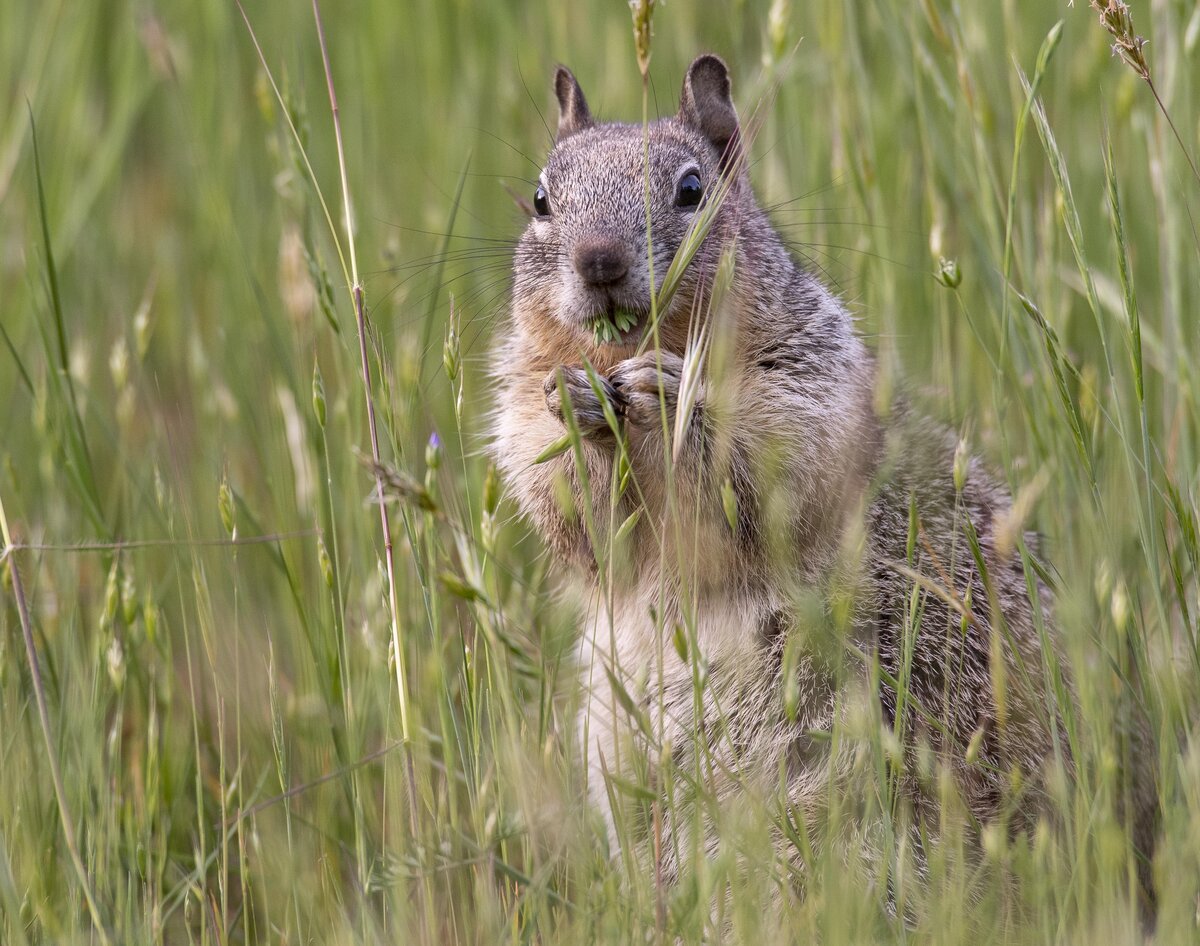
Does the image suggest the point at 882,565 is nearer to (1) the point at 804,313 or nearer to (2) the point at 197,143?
(1) the point at 804,313

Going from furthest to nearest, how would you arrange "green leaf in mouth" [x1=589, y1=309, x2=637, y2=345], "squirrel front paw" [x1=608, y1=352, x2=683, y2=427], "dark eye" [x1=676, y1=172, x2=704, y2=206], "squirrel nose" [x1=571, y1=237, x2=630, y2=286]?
"dark eye" [x1=676, y1=172, x2=704, y2=206] → "green leaf in mouth" [x1=589, y1=309, x2=637, y2=345] → "squirrel nose" [x1=571, y1=237, x2=630, y2=286] → "squirrel front paw" [x1=608, y1=352, x2=683, y2=427]

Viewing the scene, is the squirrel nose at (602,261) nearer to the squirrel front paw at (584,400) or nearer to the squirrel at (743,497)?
the squirrel at (743,497)

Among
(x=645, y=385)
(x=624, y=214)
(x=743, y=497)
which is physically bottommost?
(x=743, y=497)

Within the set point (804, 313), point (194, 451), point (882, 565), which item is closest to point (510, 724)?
point (882, 565)

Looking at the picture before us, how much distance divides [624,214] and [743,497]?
0.87 meters

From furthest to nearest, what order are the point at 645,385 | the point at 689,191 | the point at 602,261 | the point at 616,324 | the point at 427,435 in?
the point at 427,435, the point at 689,191, the point at 616,324, the point at 602,261, the point at 645,385

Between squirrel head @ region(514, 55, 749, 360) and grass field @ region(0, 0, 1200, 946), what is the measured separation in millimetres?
278

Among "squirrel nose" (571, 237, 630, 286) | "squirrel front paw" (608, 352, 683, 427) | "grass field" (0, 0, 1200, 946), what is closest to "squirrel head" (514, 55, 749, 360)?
"squirrel nose" (571, 237, 630, 286)

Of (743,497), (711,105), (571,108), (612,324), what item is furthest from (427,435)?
(711,105)

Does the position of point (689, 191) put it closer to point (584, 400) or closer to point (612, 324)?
point (612, 324)

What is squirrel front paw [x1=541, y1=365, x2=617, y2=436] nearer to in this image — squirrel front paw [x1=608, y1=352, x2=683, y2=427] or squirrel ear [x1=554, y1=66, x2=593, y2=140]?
squirrel front paw [x1=608, y1=352, x2=683, y2=427]

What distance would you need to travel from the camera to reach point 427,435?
171 inches

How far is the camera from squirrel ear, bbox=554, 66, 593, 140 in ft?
15.1

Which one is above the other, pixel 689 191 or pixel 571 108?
pixel 571 108
